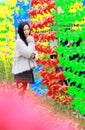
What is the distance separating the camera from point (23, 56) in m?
6.78

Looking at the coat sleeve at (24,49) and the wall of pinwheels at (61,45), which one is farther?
the coat sleeve at (24,49)

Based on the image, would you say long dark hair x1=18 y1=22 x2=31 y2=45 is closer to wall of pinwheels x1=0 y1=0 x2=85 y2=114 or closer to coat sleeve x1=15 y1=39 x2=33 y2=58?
coat sleeve x1=15 y1=39 x2=33 y2=58

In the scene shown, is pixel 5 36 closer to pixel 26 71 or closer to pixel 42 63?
pixel 42 63

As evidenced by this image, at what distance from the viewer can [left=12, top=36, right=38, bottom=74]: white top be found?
671 centimetres

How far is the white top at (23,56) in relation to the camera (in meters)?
6.71

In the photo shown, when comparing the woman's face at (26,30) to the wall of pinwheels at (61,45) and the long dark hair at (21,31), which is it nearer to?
the long dark hair at (21,31)

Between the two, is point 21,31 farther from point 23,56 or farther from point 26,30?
point 23,56

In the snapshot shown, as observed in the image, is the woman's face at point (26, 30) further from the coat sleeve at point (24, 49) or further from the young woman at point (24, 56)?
the coat sleeve at point (24, 49)

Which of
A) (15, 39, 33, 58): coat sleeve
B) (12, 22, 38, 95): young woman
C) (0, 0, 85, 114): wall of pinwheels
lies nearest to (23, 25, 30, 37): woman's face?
(12, 22, 38, 95): young woman

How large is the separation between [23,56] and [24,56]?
2.0 inches

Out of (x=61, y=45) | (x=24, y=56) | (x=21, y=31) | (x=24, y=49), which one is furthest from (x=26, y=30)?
(x=61, y=45)

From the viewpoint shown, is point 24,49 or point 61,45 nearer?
point 24,49

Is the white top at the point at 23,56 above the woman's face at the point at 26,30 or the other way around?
the other way around

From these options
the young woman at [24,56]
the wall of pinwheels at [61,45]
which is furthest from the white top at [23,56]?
the wall of pinwheels at [61,45]
